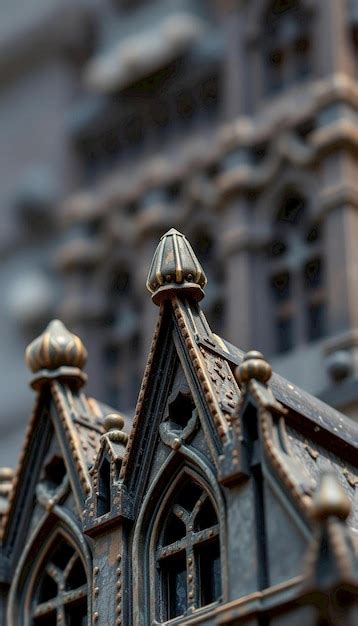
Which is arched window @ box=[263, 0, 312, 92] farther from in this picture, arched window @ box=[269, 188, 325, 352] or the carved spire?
the carved spire

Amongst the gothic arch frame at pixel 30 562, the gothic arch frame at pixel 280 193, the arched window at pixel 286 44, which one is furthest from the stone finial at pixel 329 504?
the arched window at pixel 286 44

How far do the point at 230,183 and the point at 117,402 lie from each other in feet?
17.2

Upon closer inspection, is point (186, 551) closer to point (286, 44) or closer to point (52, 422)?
point (52, 422)

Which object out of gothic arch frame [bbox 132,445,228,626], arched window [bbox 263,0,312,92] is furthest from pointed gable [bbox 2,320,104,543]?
arched window [bbox 263,0,312,92]

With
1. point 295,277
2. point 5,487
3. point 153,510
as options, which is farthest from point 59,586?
point 295,277

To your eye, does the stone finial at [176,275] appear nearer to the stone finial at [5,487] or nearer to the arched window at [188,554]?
the arched window at [188,554]

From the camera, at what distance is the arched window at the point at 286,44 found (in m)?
39.7

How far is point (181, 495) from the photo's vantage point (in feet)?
77.6

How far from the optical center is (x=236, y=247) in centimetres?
3834

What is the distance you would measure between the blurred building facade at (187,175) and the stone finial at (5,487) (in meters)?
7.33

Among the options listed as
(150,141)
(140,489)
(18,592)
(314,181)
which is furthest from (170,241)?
(150,141)

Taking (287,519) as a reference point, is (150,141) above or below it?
above

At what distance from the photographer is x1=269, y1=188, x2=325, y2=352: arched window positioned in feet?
122

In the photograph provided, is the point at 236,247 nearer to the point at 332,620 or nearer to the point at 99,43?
the point at 99,43
